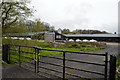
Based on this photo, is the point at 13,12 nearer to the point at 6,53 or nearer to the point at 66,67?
the point at 6,53

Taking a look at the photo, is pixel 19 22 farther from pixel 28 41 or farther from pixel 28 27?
pixel 28 41

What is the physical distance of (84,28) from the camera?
68312mm

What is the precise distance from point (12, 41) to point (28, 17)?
2390mm

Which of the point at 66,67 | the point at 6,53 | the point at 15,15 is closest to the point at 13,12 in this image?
the point at 15,15

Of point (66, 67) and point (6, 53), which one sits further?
point (6, 53)

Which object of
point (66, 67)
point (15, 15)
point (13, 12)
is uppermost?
point (13, 12)

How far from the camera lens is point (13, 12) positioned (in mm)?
7906

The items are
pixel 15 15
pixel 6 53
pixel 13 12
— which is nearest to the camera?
pixel 6 53

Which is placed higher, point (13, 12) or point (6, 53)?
point (13, 12)

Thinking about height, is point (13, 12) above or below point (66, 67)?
above

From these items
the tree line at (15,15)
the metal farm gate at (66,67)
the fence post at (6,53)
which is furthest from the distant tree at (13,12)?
the metal farm gate at (66,67)

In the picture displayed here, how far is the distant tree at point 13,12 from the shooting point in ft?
24.6

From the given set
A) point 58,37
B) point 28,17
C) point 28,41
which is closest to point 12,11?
point 28,17

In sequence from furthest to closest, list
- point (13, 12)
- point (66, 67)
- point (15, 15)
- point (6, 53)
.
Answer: point (15, 15) < point (13, 12) < point (6, 53) < point (66, 67)
